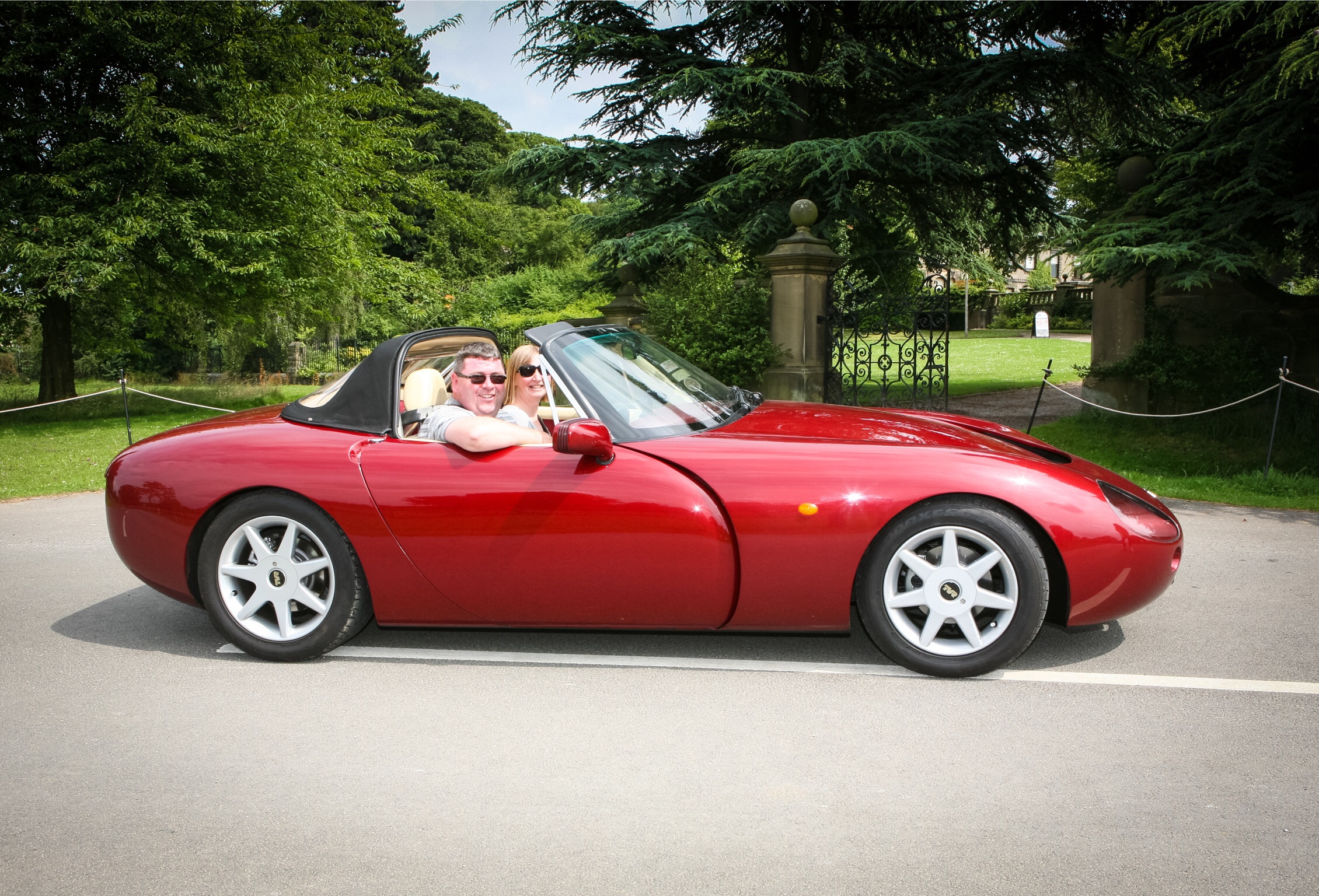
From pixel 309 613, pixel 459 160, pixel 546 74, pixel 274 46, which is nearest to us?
pixel 309 613

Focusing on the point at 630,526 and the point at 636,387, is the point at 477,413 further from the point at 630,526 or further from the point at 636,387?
the point at 630,526

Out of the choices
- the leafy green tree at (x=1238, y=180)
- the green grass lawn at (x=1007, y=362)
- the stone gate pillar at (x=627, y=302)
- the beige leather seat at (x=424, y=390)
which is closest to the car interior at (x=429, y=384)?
the beige leather seat at (x=424, y=390)

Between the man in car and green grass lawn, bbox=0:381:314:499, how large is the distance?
4.42 metres

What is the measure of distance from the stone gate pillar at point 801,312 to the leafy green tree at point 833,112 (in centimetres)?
122

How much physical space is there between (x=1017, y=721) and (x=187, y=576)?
336 cm

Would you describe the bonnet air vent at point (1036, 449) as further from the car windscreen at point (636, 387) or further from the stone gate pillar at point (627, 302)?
the stone gate pillar at point (627, 302)

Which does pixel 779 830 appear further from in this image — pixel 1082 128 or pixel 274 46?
pixel 274 46

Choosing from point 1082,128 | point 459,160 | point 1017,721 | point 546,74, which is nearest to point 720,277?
point 546,74

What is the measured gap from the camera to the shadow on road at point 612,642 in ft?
13.6

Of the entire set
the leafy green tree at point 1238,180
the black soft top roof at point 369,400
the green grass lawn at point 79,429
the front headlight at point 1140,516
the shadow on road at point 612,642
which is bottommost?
the shadow on road at point 612,642

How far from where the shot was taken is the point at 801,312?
499 inches

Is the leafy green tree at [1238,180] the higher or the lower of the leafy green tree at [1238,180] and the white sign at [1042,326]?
the higher

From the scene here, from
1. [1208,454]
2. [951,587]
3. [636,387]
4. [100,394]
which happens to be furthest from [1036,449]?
[100,394]

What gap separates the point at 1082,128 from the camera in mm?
15711
